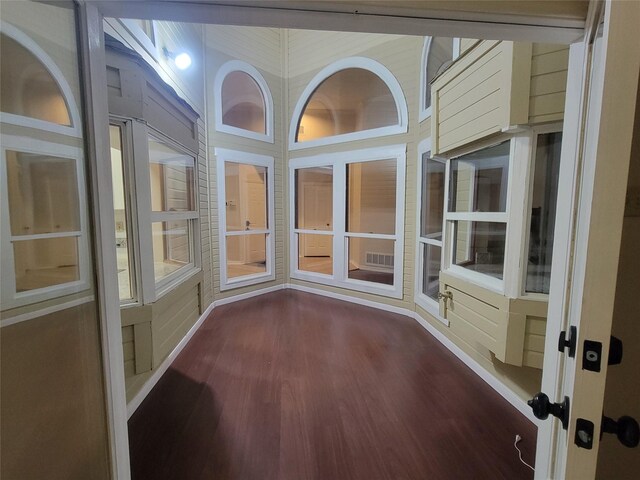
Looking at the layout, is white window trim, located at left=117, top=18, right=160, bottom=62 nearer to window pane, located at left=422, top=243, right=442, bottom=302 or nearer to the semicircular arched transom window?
the semicircular arched transom window

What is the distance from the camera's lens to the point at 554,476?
37.3 inches

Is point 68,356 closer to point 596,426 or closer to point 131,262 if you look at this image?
point 131,262

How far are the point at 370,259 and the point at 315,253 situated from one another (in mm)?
949

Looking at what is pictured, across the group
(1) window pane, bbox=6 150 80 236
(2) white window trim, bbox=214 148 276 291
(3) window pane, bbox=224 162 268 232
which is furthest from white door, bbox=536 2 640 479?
(3) window pane, bbox=224 162 268 232

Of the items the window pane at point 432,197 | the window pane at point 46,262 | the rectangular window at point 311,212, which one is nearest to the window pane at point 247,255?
the rectangular window at point 311,212

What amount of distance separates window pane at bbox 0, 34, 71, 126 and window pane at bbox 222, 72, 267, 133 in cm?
321

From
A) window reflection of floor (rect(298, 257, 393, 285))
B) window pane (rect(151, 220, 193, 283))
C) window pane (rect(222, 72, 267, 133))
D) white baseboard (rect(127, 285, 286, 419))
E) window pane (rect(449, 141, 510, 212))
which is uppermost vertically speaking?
window pane (rect(222, 72, 267, 133))

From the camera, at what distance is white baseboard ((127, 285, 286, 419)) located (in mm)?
1929

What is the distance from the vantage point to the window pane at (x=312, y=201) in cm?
463

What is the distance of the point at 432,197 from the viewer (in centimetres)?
330

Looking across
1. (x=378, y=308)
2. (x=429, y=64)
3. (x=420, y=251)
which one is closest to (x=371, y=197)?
(x=420, y=251)

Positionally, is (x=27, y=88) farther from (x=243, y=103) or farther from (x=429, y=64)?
(x=243, y=103)

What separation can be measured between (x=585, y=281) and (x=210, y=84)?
4.09 m

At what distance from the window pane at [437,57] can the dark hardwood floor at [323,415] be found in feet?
9.16
